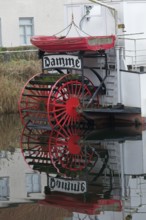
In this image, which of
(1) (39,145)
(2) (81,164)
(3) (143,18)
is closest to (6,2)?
(3) (143,18)

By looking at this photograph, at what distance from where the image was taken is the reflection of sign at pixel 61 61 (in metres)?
24.1

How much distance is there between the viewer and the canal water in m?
13.5

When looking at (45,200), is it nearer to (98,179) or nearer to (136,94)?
(98,179)

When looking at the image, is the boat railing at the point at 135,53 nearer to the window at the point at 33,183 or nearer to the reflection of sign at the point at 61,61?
the reflection of sign at the point at 61,61

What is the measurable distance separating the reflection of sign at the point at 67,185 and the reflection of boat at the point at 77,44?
7.78 metres

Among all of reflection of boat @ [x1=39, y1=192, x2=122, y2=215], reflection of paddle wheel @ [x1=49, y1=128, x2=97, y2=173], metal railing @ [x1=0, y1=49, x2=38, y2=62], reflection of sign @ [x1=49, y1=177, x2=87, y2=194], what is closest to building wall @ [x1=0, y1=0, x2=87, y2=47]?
metal railing @ [x1=0, y1=49, x2=38, y2=62]

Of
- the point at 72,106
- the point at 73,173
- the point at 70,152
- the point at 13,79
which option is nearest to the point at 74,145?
the point at 70,152

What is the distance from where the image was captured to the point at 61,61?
24328 millimetres

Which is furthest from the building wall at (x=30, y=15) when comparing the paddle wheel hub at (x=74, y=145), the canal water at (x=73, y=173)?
the paddle wheel hub at (x=74, y=145)

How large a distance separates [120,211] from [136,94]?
11.6 metres

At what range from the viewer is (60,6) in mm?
45781

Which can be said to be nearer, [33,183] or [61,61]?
[33,183]

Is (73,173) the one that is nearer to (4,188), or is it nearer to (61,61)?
(4,188)

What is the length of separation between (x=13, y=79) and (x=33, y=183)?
14736 millimetres
